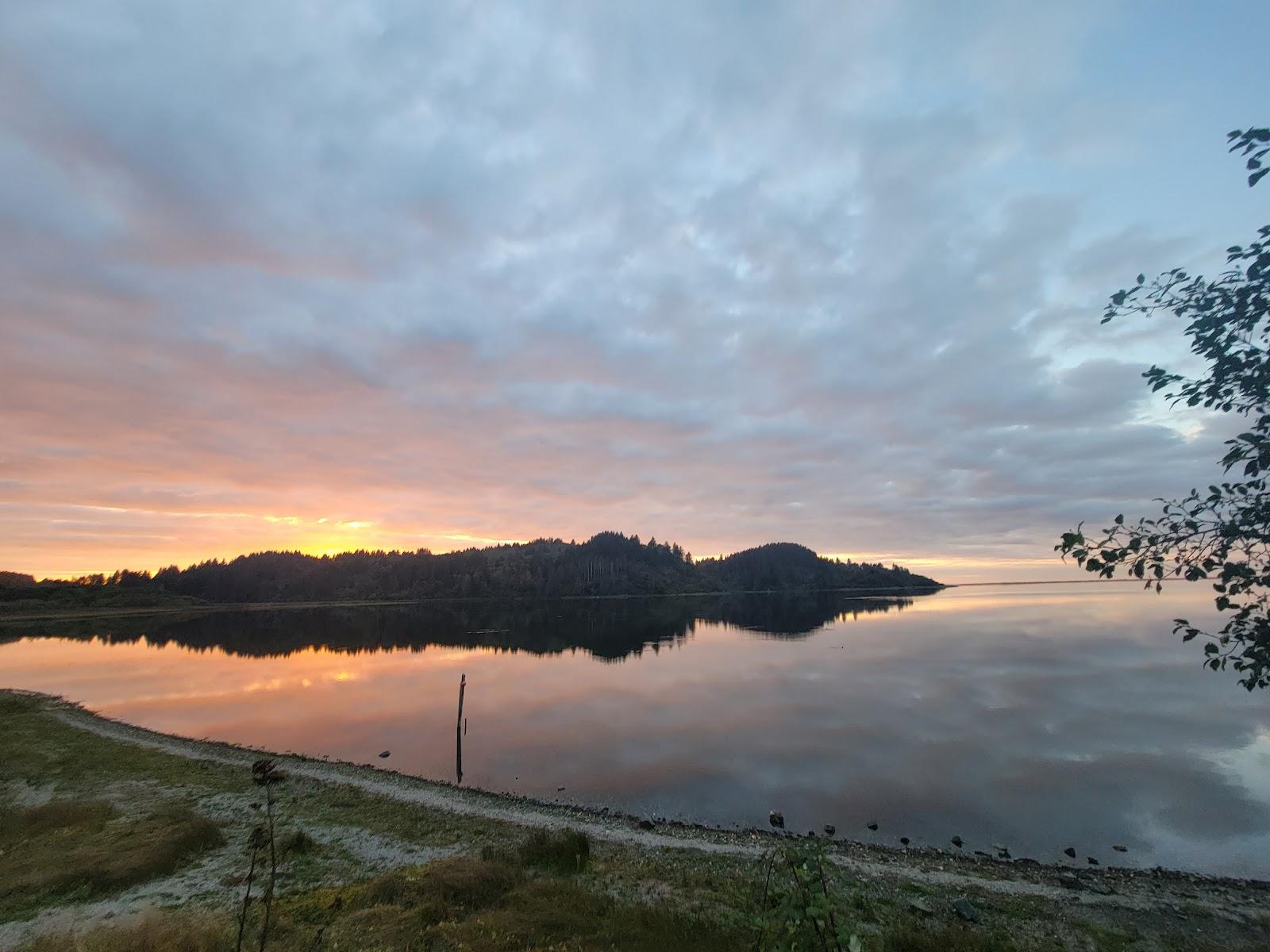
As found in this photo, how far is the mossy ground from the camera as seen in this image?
1218 cm

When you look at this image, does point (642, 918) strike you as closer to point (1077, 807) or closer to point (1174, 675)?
point (1077, 807)

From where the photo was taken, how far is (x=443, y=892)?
14.0m

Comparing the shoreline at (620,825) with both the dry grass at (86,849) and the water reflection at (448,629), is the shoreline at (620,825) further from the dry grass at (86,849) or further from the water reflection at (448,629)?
the water reflection at (448,629)

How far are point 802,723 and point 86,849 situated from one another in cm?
4112

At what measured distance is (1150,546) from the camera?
570 centimetres

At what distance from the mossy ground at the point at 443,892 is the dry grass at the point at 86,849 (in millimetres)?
65

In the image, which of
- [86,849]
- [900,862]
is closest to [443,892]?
[86,849]

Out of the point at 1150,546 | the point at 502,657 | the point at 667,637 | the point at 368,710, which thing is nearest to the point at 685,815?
the point at 1150,546

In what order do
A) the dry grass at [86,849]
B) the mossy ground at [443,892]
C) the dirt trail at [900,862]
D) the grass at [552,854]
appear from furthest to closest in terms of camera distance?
the dirt trail at [900,862]
the grass at [552,854]
the dry grass at [86,849]
the mossy ground at [443,892]

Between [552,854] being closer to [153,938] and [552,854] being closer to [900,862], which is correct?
[153,938]

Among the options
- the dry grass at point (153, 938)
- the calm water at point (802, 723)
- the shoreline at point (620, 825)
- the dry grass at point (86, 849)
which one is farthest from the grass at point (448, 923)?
the calm water at point (802, 723)

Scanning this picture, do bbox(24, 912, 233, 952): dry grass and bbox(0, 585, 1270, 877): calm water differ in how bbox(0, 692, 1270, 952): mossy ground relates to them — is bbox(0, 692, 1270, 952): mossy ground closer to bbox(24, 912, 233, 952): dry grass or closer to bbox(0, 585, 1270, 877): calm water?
bbox(24, 912, 233, 952): dry grass

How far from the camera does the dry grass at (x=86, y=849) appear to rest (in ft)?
50.5

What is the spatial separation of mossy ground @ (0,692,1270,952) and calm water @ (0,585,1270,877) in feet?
28.9
